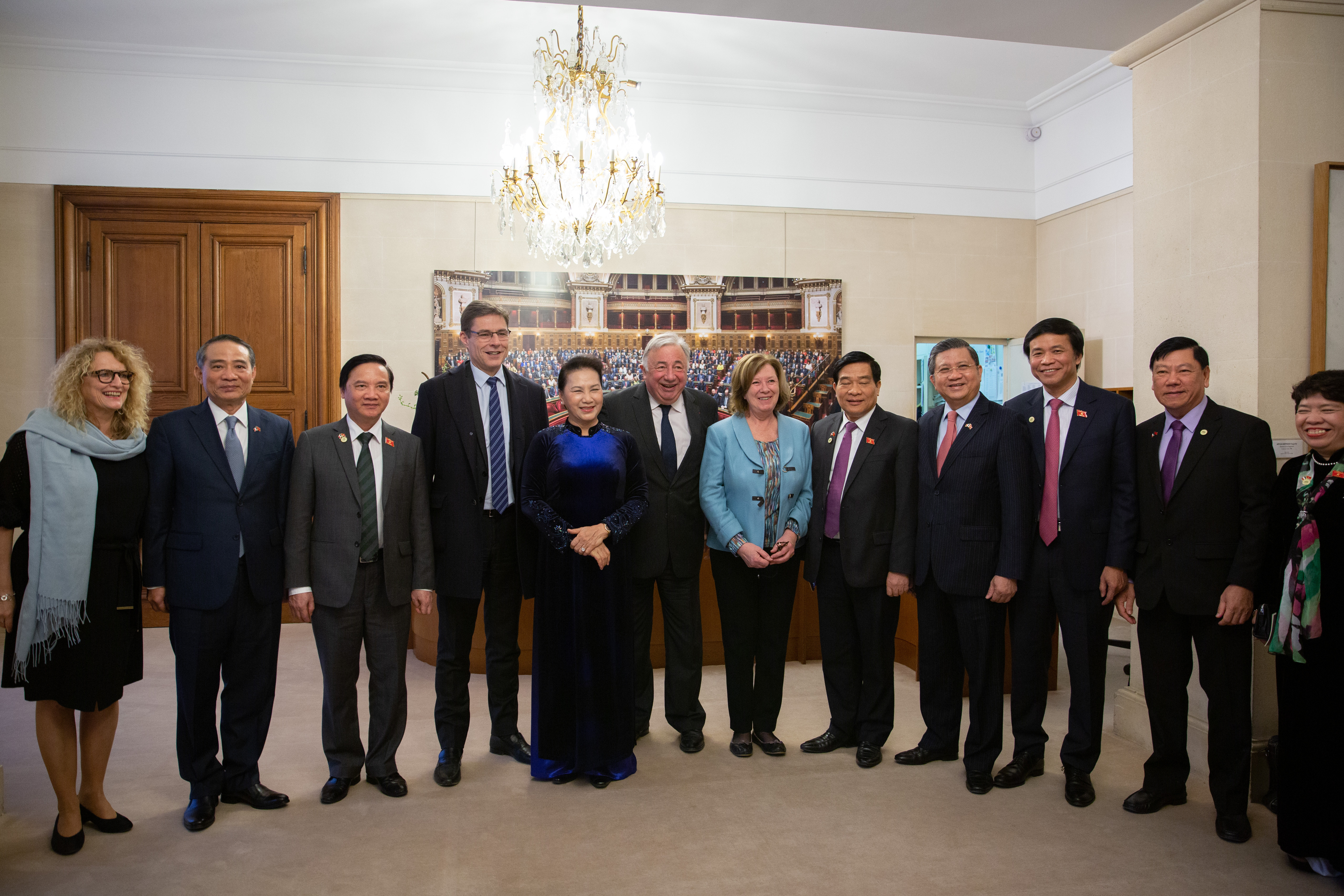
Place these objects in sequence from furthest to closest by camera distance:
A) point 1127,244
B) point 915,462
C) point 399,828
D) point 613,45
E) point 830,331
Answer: point 830,331 → point 1127,244 → point 613,45 → point 915,462 → point 399,828

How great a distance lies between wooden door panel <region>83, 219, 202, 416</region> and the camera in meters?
6.55

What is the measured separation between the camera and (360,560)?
3.39 meters

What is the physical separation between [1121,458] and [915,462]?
2.64 feet

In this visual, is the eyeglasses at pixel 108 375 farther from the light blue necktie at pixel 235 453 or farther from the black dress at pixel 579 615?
the black dress at pixel 579 615

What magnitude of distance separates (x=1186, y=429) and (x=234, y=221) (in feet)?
21.8

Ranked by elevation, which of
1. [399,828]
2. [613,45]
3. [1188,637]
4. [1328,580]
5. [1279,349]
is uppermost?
[613,45]

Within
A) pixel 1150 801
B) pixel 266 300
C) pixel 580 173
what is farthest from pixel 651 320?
pixel 1150 801

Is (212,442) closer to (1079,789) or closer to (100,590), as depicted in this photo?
(100,590)

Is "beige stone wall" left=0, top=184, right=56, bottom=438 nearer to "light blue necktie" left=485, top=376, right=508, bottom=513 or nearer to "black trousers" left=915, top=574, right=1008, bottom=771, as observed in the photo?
"light blue necktie" left=485, top=376, right=508, bottom=513

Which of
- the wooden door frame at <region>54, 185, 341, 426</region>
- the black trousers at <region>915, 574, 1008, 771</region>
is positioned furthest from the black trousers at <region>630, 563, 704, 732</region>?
the wooden door frame at <region>54, 185, 341, 426</region>

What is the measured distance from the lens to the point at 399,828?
316 centimetres

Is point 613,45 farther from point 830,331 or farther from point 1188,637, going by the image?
point 1188,637

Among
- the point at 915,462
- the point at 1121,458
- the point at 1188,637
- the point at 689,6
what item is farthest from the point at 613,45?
the point at 1188,637

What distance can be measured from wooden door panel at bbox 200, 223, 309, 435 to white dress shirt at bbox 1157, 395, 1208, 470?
19.3ft
